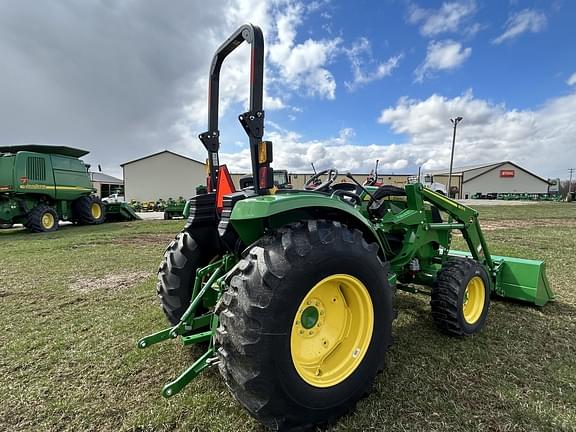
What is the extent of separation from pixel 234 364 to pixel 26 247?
30.1 ft

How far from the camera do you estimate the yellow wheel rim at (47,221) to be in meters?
11.9

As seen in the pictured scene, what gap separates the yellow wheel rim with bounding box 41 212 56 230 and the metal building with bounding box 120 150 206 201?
2726 centimetres

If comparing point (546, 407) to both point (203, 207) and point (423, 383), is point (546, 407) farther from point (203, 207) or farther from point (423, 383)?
point (203, 207)

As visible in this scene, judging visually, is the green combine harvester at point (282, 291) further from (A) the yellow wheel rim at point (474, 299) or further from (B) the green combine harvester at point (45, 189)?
(B) the green combine harvester at point (45, 189)

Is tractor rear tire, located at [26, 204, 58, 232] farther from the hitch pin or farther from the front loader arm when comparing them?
the front loader arm

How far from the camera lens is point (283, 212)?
2.16 m

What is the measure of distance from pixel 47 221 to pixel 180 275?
12130 mm

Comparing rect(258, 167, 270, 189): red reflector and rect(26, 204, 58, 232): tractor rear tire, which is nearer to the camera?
rect(258, 167, 270, 189): red reflector

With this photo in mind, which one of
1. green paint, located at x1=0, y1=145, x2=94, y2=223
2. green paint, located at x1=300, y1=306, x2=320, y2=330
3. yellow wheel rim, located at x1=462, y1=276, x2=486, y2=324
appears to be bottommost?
yellow wheel rim, located at x1=462, y1=276, x2=486, y2=324

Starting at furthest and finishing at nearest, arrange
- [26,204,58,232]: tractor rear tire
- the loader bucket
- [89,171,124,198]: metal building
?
[89,171,124,198]: metal building → [26,204,58,232]: tractor rear tire → the loader bucket

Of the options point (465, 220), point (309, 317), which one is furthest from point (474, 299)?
point (309, 317)

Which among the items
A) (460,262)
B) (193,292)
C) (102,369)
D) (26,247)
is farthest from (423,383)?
(26,247)

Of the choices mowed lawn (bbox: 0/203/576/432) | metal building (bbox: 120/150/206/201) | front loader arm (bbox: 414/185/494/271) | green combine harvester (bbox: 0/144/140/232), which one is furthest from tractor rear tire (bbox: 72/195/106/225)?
metal building (bbox: 120/150/206/201)

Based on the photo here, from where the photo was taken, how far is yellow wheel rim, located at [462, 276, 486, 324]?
3293 millimetres
